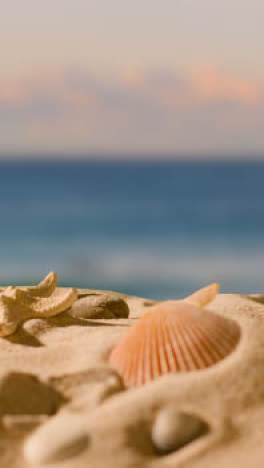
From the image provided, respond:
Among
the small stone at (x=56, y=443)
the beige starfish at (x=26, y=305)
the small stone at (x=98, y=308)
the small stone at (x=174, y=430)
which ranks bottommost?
the small stone at (x=56, y=443)

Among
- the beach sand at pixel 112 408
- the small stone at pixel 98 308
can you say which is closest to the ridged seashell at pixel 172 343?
the beach sand at pixel 112 408

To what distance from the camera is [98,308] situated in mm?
4367

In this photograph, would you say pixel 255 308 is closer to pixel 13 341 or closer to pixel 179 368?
pixel 179 368

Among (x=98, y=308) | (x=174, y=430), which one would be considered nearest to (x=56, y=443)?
(x=174, y=430)

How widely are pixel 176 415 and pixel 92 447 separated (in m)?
0.37

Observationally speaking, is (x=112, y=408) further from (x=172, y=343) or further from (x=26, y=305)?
(x=26, y=305)

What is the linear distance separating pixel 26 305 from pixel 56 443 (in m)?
1.68

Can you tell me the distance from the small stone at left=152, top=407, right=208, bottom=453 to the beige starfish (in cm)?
157

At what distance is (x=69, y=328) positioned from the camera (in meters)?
3.65

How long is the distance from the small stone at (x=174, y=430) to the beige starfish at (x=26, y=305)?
1.57 meters

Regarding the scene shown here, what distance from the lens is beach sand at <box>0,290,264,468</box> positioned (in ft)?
6.88

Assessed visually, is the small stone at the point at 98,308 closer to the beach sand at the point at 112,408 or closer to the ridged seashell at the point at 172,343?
the beach sand at the point at 112,408

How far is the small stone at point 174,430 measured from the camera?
215 centimetres

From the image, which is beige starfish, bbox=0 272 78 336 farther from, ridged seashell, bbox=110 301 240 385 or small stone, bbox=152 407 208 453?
small stone, bbox=152 407 208 453
